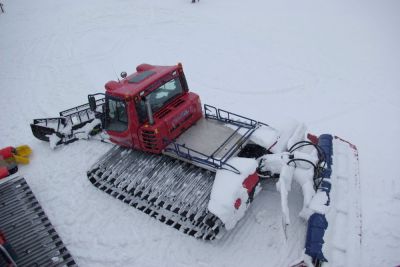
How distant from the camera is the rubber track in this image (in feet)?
24.0

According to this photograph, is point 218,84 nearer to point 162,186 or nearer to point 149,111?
point 149,111

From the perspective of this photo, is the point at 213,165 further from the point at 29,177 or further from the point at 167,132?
the point at 29,177

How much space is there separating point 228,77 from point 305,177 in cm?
708

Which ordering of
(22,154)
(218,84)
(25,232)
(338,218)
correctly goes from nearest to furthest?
(338,218), (25,232), (22,154), (218,84)

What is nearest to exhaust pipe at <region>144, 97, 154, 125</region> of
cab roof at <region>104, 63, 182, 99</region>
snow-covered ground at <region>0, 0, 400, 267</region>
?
cab roof at <region>104, 63, 182, 99</region>

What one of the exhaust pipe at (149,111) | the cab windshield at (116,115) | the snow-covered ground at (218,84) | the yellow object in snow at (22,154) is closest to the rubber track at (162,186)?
the snow-covered ground at (218,84)

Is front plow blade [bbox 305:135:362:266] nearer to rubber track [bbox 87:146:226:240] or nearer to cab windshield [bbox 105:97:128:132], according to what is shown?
rubber track [bbox 87:146:226:240]

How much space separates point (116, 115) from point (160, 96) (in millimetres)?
1190

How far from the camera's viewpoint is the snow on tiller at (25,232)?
23.3ft

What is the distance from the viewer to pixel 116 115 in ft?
28.1

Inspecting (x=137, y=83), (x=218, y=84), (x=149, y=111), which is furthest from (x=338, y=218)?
(x=218, y=84)

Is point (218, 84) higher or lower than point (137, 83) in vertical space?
lower

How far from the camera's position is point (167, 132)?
8.12 meters

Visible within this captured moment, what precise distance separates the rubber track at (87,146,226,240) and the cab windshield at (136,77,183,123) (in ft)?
3.98
